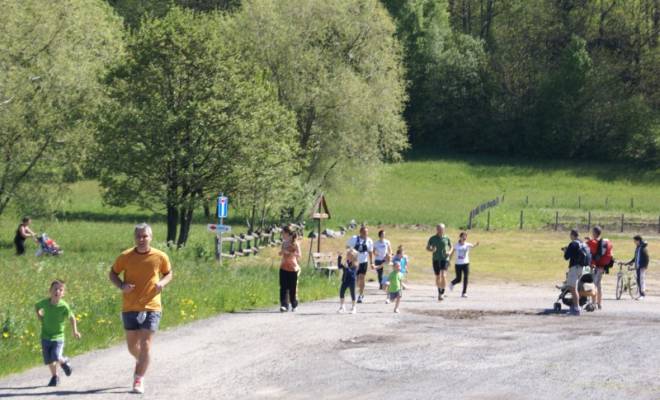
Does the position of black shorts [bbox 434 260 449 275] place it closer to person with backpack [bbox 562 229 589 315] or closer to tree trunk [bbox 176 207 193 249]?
person with backpack [bbox 562 229 589 315]

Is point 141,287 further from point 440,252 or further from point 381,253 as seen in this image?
point 381,253

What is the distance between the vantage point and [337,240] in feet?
172

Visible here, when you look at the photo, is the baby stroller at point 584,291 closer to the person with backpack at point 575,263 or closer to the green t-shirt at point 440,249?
the person with backpack at point 575,263

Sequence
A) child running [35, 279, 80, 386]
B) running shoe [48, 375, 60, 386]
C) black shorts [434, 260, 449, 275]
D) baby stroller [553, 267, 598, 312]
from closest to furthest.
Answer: running shoe [48, 375, 60, 386] → child running [35, 279, 80, 386] → baby stroller [553, 267, 598, 312] → black shorts [434, 260, 449, 275]

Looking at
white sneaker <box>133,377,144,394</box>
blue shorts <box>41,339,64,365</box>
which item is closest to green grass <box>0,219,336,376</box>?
blue shorts <box>41,339,64,365</box>

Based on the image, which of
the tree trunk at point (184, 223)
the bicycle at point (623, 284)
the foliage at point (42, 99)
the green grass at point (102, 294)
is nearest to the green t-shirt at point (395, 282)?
the green grass at point (102, 294)

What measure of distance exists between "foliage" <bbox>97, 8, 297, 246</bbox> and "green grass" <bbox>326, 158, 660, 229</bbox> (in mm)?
16358

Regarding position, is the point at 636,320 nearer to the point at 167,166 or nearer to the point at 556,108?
the point at 167,166

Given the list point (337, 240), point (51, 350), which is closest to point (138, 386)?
point (51, 350)

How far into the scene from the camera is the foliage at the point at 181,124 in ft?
143

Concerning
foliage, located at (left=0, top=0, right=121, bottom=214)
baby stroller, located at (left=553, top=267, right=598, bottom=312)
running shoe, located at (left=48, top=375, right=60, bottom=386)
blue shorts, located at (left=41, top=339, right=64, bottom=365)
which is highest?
foliage, located at (left=0, top=0, right=121, bottom=214)

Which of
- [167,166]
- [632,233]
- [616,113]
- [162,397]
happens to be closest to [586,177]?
[616,113]

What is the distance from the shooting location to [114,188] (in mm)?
44438

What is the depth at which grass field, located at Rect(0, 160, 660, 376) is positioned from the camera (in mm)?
20219
